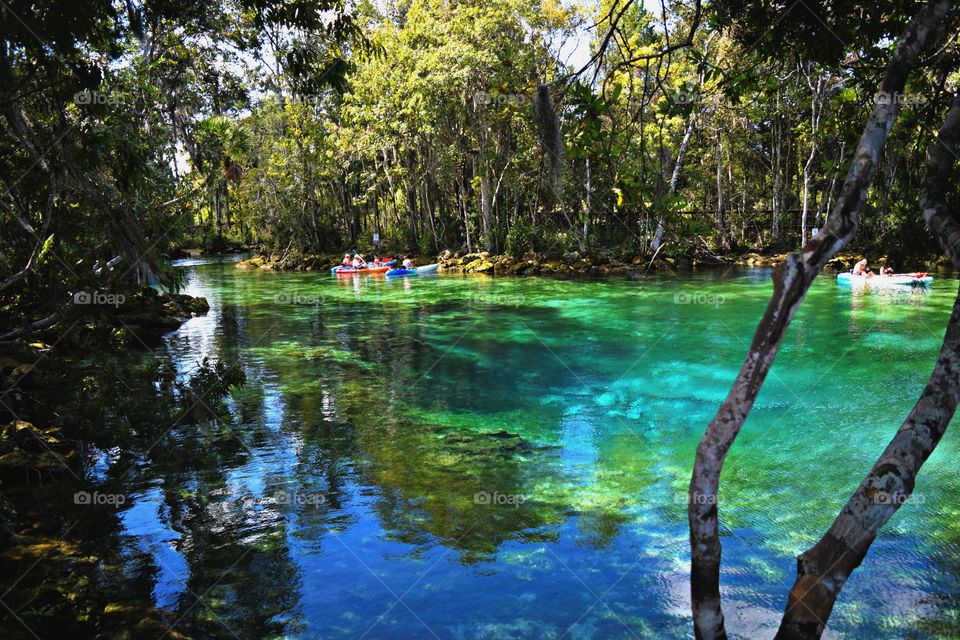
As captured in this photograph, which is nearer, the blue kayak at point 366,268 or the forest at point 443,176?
the forest at point 443,176

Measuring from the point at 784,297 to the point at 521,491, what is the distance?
17.4ft

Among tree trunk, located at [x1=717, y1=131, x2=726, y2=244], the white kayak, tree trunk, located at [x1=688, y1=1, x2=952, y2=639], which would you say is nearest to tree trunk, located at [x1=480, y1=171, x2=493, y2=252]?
tree trunk, located at [x1=717, y1=131, x2=726, y2=244]

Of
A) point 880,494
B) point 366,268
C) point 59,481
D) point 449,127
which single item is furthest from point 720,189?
point 880,494

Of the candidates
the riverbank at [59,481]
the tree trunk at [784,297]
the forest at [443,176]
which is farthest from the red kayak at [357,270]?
the tree trunk at [784,297]

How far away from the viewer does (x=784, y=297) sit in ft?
9.32

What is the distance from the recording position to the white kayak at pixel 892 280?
2238cm

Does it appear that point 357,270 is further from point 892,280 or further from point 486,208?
point 892,280

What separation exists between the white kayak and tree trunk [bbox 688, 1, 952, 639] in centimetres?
2311

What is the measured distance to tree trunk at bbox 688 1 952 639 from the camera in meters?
2.84

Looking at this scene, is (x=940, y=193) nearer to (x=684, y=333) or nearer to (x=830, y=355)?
(x=830, y=355)

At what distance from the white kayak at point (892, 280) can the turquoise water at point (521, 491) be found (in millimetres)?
7225

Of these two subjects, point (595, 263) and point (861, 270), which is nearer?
point (861, 270)

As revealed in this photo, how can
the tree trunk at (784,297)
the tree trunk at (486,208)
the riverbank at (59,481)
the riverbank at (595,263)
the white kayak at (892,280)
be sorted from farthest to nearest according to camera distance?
the tree trunk at (486,208) → the riverbank at (595,263) → the white kayak at (892,280) → the riverbank at (59,481) → the tree trunk at (784,297)

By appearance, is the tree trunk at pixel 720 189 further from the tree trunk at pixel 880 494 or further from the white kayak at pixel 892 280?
the tree trunk at pixel 880 494
